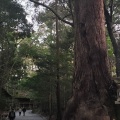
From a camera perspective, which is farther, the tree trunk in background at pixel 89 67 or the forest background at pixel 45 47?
the forest background at pixel 45 47

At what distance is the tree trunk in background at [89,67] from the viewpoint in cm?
617

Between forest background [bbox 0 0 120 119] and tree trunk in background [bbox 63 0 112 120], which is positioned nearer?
tree trunk in background [bbox 63 0 112 120]

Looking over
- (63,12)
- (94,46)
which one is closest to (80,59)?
(94,46)

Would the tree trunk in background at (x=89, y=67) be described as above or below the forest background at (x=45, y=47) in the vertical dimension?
below

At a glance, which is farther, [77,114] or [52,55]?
[52,55]

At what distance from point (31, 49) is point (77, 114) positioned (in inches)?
814

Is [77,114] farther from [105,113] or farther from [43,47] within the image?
[43,47]

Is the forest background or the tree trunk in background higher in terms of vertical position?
the forest background

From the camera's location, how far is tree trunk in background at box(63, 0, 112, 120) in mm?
6172

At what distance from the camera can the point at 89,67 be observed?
672cm

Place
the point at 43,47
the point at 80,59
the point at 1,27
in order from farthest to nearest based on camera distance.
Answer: the point at 43,47, the point at 1,27, the point at 80,59

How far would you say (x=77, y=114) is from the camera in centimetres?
623

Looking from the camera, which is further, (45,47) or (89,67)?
(45,47)

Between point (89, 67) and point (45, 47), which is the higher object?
point (45, 47)
